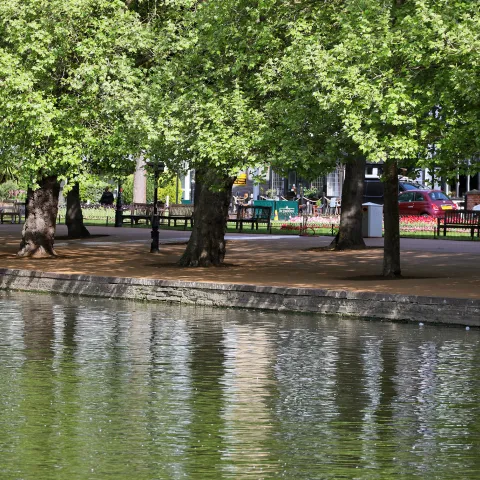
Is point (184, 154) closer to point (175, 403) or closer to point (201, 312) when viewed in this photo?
point (201, 312)

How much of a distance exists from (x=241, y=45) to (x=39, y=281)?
526 cm

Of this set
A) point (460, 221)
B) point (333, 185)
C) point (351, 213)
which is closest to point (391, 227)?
point (351, 213)

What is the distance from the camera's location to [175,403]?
1035 cm

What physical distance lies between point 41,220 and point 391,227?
30.2 feet

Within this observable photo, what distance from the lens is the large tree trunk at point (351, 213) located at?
32438mm

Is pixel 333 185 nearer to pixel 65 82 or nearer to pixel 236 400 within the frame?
pixel 65 82

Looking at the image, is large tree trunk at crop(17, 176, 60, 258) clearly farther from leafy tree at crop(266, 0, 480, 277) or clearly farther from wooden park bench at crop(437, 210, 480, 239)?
wooden park bench at crop(437, 210, 480, 239)

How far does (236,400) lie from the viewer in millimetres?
10562

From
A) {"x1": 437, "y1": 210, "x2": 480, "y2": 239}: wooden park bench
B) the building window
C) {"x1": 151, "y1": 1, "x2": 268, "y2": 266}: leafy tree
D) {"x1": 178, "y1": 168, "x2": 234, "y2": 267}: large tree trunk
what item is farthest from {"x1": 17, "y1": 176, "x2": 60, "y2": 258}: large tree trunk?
the building window

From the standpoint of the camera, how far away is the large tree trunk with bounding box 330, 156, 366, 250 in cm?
3244

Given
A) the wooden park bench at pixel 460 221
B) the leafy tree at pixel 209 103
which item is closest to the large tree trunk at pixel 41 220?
the leafy tree at pixel 209 103

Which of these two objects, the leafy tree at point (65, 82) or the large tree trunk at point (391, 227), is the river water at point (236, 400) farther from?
the leafy tree at point (65, 82)

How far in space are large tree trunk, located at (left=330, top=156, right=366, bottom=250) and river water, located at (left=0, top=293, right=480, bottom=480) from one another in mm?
15497

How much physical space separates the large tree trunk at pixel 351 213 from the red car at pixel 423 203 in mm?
19685
